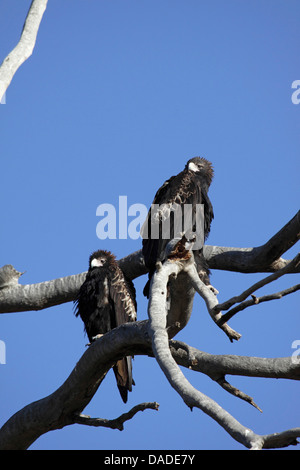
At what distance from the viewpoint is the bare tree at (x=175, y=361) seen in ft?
12.5

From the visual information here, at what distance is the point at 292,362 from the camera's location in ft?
16.5

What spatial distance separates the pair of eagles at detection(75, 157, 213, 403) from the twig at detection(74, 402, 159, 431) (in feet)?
5.67

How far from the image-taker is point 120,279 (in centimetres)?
776

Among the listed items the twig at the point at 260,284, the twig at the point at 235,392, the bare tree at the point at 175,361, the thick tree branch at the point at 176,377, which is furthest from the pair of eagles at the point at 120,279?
the twig at the point at 260,284

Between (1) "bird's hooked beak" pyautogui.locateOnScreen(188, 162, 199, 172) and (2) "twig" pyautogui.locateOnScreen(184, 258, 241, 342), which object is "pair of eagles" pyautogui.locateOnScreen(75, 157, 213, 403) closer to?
(1) "bird's hooked beak" pyautogui.locateOnScreen(188, 162, 199, 172)

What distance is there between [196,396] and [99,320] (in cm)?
407

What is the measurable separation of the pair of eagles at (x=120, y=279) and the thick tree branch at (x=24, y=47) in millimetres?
2670

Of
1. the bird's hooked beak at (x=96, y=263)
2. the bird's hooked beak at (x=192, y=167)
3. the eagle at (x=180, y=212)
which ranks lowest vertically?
the bird's hooked beak at (x=96, y=263)

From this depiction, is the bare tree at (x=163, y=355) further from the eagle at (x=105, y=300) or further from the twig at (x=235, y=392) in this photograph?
the eagle at (x=105, y=300)

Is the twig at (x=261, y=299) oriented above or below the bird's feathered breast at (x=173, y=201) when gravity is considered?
below

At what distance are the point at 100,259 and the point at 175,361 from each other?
3.15 metres
